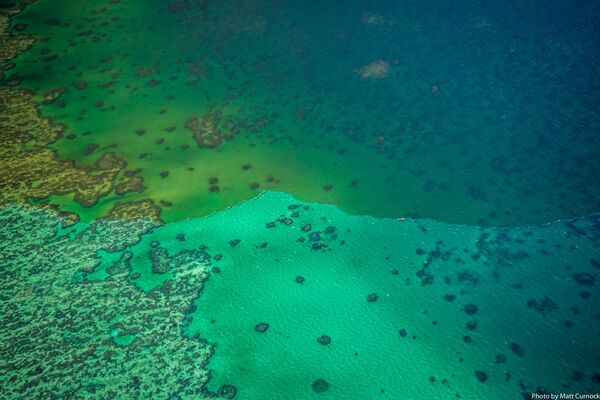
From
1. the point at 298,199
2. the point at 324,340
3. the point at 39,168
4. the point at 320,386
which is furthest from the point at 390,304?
the point at 39,168

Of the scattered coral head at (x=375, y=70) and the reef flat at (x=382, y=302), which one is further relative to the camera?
the scattered coral head at (x=375, y=70)

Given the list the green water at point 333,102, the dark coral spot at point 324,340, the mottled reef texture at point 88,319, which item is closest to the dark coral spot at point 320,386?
the dark coral spot at point 324,340

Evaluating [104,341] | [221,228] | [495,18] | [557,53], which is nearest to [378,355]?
[221,228]

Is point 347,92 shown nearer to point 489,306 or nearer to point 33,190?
point 489,306

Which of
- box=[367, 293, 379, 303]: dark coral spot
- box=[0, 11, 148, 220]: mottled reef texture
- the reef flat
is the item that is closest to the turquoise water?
the reef flat

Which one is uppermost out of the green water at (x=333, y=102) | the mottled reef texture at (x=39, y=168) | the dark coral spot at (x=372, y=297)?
the green water at (x=333, y=102)

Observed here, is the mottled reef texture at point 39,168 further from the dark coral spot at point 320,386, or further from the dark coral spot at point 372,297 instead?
the dark coral spot at point 320,386
